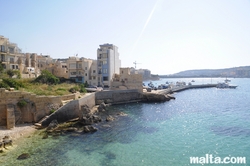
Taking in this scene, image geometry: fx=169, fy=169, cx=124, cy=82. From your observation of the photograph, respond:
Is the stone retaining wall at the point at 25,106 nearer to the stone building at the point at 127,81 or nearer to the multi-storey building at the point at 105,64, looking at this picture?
the stone building at the point at 127,81

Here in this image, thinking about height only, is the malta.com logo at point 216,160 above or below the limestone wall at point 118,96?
below

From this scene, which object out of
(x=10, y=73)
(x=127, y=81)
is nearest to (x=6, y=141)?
(x=10, y=73)

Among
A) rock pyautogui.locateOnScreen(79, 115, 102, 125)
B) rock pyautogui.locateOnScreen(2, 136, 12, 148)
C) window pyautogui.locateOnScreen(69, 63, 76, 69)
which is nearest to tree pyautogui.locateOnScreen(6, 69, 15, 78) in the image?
window pyautogui.locateOnScreen(69, 63, 76, 69)

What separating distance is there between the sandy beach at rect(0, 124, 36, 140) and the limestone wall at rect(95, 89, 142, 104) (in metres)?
19.9

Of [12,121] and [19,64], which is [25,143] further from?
[19,64]

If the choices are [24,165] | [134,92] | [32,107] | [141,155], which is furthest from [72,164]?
[134,92]

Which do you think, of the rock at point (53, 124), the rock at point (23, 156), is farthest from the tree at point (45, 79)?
the rock at point (23, 156)

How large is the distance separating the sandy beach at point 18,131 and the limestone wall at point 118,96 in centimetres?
1988

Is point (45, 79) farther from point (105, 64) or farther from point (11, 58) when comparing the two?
point (105, 64)

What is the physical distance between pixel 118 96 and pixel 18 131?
27331 millimetres

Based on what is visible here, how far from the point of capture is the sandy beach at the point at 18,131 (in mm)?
18797

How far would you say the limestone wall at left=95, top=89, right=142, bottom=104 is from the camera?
42.0 metres

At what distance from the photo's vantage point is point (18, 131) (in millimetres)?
19953

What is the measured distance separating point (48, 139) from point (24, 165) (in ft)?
17.2
